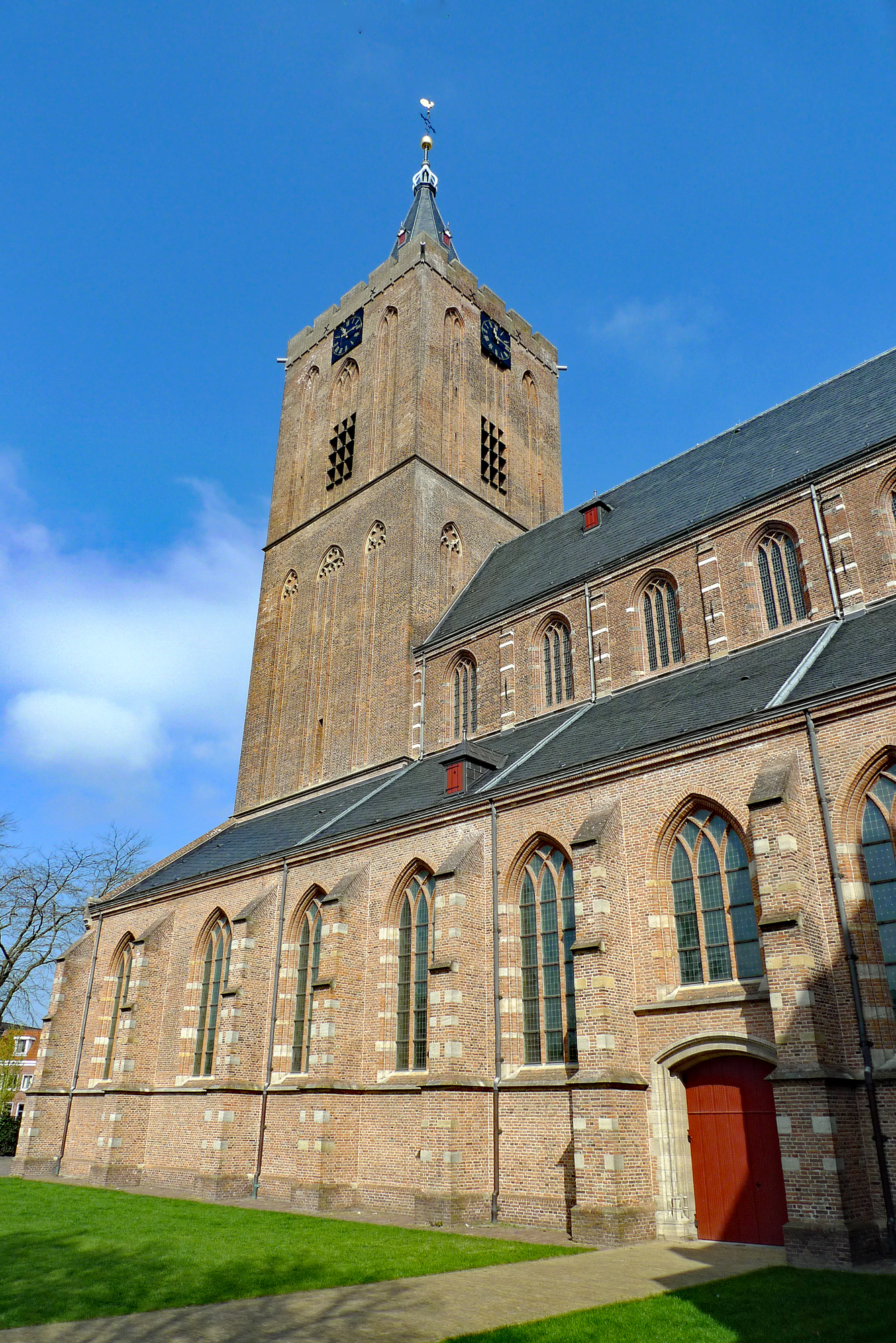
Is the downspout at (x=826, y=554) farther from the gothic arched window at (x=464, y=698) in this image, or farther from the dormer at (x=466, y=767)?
the gothic arched window at (x=464, y=698)

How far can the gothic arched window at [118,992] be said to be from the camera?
26875 millimetres

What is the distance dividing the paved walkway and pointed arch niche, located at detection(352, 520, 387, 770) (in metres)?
18.5

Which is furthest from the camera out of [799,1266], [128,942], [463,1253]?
[128,942]

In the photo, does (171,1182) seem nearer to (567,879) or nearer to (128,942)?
(128,942)

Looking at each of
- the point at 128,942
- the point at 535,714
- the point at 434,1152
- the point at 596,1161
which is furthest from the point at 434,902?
the point at 128,942

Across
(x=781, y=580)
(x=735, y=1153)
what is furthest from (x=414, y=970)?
(x=781, y=580)

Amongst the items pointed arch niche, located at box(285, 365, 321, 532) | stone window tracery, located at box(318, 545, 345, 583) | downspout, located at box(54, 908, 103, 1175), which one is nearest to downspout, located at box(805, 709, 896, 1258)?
stone window tracery, located at box(318, 545, 345, 583)

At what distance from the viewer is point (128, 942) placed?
27.9 metres

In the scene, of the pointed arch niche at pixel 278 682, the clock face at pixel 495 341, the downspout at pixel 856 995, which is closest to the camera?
the downspout at pixel 856 995

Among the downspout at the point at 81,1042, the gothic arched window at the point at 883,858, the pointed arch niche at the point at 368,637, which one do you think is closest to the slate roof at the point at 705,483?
the pointed arch niche at the point at 368,637

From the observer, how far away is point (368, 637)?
3095 centimetres

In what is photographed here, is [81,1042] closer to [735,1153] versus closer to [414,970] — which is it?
[414,970]

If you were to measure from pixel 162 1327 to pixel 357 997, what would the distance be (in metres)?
11.3

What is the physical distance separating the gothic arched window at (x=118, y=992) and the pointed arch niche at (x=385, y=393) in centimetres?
1753
